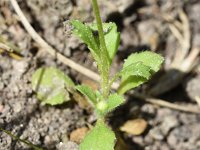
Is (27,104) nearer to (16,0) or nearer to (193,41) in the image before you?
(16,0)

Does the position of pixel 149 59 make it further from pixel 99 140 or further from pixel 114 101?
pixel 99 140

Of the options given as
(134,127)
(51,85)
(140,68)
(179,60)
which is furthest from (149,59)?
(179,60)

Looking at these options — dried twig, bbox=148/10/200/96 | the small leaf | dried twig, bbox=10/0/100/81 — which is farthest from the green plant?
dried twig, bbox=148/10/200/96

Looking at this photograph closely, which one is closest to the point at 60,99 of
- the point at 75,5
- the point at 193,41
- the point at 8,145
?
the point at 8,145

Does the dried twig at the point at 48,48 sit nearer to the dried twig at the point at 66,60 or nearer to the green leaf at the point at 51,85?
the dried twig at the point at 66,60

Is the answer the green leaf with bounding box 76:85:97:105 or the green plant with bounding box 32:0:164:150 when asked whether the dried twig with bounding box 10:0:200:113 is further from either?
the green leaf with bounding box 76:85:97:105
